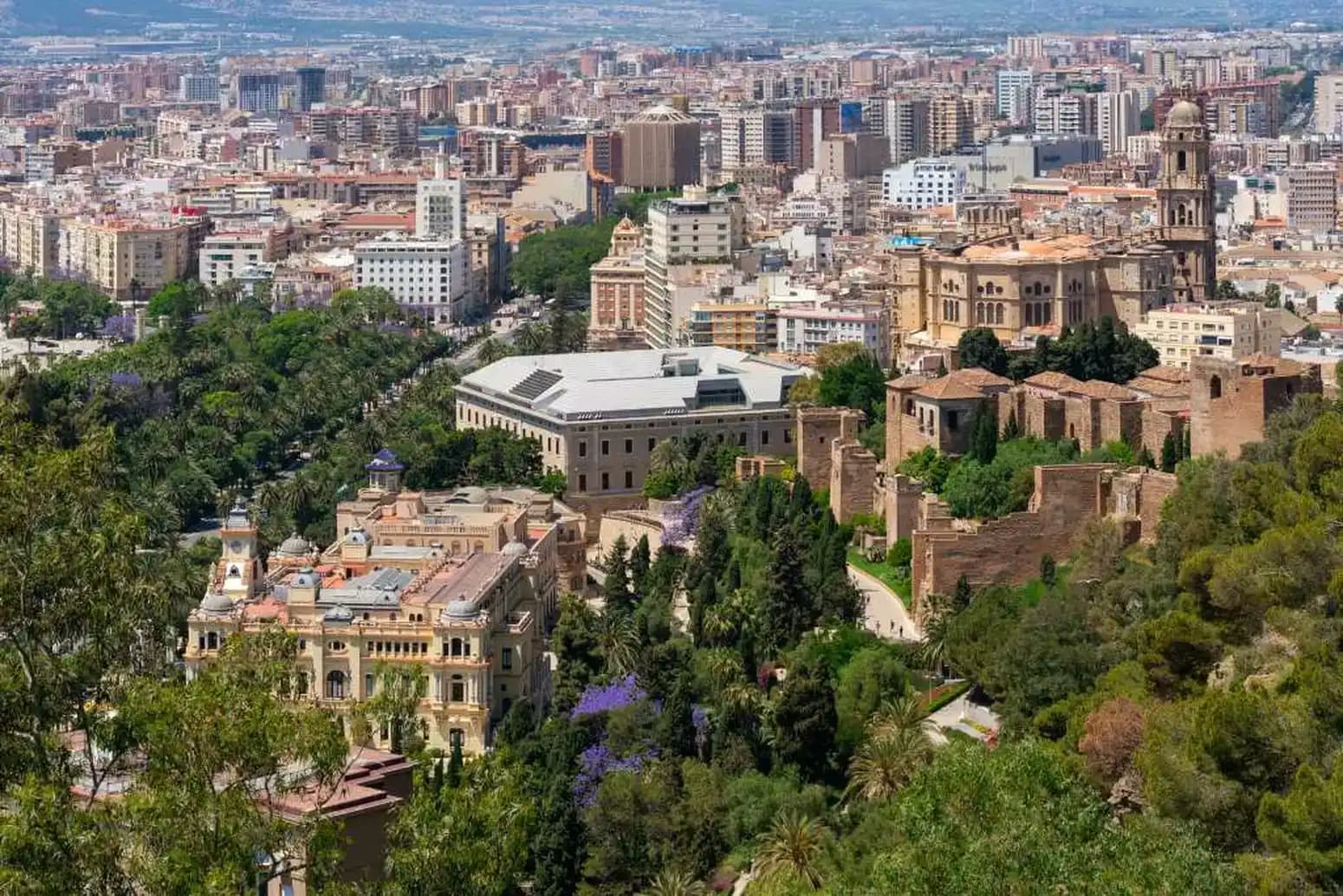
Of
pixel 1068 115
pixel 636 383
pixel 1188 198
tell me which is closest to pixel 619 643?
pixel 636 383

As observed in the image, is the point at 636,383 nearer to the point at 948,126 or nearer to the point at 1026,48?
the point at 948,126

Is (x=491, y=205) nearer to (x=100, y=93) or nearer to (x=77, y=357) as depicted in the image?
(x=77, y=357)

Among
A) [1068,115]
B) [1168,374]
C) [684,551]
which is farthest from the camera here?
[1068,115]

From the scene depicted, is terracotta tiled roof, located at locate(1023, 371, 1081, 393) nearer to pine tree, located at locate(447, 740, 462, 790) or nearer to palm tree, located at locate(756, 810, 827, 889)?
pine tree, located at locate(447, 740, 462, 790)

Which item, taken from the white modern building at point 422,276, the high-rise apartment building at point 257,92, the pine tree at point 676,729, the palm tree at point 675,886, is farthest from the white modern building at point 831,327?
the high-rise apartment building at point 257,92

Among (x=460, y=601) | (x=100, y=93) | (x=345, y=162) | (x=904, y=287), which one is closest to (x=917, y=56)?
(x=100, y=93)
